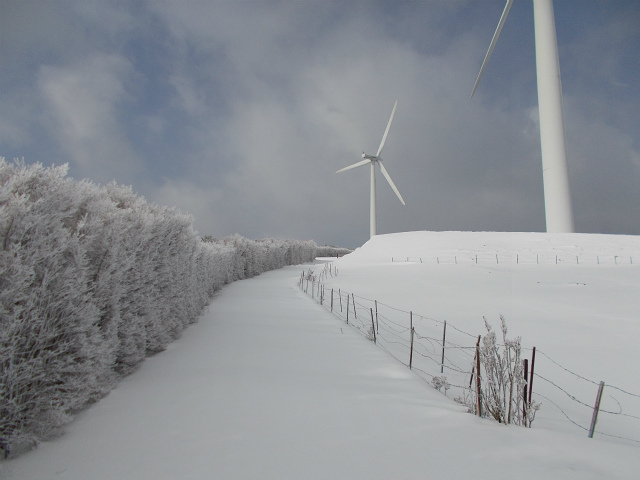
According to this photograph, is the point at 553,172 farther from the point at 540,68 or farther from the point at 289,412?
the point at 289,412

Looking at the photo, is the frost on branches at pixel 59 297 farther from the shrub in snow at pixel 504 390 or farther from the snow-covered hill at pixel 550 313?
the snow-covered hill at pixel 550 313

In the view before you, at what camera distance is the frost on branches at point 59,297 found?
9.75ft

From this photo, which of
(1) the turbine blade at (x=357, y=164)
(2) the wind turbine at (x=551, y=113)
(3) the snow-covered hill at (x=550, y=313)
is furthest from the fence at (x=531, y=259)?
(1) the turbine blade at (x=357, y=164)

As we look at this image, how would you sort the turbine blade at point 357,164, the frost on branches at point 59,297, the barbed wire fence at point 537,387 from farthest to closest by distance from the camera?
the turbine blade at point 357,164 → the barbed wire fence at point 537,387 → the frost on branches at point 59,297

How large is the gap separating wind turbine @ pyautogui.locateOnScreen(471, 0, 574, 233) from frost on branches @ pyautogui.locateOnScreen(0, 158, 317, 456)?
120ft

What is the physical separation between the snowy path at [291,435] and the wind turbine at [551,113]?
118 ft

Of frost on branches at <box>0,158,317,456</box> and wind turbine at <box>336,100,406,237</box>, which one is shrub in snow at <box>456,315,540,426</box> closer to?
frost on branches at <box>0,158,317,456</box>

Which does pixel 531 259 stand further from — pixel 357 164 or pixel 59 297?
pixel 59 297

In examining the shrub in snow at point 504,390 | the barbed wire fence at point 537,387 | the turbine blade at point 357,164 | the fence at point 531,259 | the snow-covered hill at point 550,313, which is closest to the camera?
the shrub in snow at point 504,390

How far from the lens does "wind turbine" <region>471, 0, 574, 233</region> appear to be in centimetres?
3278

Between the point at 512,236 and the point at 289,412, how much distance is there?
1809 inches

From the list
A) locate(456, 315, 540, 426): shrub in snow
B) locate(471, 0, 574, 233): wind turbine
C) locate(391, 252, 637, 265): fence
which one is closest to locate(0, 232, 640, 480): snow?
locate(456, 315, 540, 426): shrub in snow

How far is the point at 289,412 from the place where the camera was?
3689 mm

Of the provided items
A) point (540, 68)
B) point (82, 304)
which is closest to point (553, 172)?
point (540, 68)
